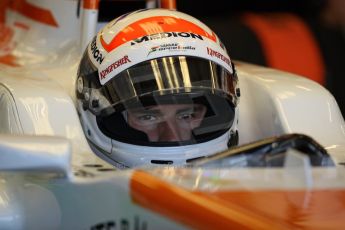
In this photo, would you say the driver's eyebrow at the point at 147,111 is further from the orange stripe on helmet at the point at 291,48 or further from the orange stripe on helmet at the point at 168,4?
the orange stripe on helmet at the point at 291,48

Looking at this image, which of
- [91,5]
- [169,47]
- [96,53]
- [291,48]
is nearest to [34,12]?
[91,5]

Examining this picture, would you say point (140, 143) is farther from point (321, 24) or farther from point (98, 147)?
point (321, 24)

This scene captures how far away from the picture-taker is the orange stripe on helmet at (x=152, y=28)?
1.11 meters

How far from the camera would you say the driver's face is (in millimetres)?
1062

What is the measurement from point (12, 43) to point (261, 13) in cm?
134

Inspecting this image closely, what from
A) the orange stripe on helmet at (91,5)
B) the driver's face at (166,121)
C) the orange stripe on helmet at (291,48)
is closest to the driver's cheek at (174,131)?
the driver's face at (166,121)

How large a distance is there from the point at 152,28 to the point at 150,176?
413 mm

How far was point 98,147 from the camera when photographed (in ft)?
3.67

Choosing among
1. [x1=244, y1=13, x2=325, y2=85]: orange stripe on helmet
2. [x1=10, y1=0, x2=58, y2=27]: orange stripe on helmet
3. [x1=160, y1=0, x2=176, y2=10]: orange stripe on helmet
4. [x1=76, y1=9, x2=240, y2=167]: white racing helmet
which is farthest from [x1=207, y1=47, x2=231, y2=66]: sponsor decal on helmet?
[x1=244, y1=13, x2=325, y2=85]: orange stripe on helmet

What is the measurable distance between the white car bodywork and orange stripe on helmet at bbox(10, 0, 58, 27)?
0.89ft

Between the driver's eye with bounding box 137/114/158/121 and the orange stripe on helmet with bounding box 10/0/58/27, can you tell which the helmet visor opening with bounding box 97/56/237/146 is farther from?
the orange stripe on helmet with bounding box 10/0/58/27

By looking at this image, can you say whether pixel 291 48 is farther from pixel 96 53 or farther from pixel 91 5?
pixel 96 53

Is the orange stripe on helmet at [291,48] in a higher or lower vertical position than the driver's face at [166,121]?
higher

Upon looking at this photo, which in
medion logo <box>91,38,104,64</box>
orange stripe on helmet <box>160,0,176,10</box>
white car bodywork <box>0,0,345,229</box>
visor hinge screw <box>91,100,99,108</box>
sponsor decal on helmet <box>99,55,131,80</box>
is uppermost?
orange stripe on helmet <box>160,0,176,10</box>
